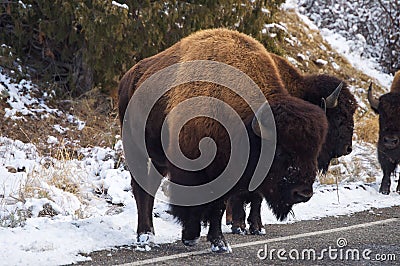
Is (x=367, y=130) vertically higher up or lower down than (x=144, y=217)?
lower down

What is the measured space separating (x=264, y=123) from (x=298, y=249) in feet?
4.45

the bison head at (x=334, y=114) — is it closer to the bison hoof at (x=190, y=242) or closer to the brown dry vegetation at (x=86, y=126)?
the bison hoof at (x=190, y=242)

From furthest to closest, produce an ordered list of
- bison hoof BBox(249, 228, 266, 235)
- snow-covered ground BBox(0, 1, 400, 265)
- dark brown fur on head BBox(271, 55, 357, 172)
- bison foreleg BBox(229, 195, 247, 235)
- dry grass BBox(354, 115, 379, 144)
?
dry grass BBox(354, 115, 379, 144)
dark brown fur on head BBox(271, 55, 357, 172)
bison hoof BBox(249, 228, 266, 235)
bison foreleg BBox(229, 195, 247, 235)
snow-covered ground BBox(0, 1, 400, 265)

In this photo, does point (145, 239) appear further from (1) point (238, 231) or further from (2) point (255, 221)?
(2) point (255, 221)

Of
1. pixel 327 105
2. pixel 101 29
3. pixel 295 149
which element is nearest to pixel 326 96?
pixel 327 105

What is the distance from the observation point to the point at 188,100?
5.86 metres

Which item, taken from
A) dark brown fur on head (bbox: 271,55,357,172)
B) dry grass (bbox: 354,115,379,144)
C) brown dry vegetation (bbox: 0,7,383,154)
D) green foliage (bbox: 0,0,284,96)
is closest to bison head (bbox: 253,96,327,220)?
dark brown fur on head (bbox: 271,55,357,172)

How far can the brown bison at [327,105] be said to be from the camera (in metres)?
7.00

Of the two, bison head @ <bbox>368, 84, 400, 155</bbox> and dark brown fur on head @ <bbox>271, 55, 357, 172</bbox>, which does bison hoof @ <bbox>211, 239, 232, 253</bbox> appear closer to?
dark brown fur on head @ <bbox>271, 55, 357, 172</bbox>

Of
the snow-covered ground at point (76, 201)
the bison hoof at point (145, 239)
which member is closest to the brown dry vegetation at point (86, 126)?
the snow-covered ground at point (76, 201)

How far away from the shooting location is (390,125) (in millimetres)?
10406

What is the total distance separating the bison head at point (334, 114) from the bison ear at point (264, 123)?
2.59m

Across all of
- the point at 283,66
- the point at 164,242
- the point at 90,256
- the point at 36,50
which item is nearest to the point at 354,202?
the point at 283,66

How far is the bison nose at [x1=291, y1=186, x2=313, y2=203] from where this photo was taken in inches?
203
